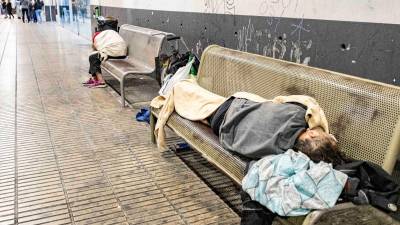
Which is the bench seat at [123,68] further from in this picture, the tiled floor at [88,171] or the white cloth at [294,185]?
the white cloth at [294,185]

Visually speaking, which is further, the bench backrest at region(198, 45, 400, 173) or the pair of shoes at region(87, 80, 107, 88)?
the pair of shoes at region(87, 80, 107, 88)

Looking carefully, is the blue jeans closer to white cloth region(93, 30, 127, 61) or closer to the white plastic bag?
white cloth region(93, 30, 127, 61)

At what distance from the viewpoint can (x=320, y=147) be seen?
2.00 metres

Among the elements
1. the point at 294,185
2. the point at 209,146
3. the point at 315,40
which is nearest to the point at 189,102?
the point at 209,146

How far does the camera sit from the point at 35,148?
3.58m

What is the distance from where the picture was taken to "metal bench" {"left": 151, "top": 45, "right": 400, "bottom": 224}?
77.1 inches

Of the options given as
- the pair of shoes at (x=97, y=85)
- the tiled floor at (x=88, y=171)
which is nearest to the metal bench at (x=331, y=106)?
the tiled floor at (x=88, y=171)

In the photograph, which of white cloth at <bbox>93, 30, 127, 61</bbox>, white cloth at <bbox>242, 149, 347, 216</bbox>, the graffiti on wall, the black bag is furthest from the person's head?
the black bag

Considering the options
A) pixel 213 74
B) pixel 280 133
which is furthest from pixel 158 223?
pixel 213 74

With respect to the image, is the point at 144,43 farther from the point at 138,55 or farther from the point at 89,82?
the point at 89,82

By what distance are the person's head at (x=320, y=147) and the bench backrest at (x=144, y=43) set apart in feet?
10.2

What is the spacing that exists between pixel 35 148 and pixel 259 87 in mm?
2237

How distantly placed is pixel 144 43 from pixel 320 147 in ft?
12.6

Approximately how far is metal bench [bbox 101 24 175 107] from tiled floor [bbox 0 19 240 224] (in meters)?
0.46
